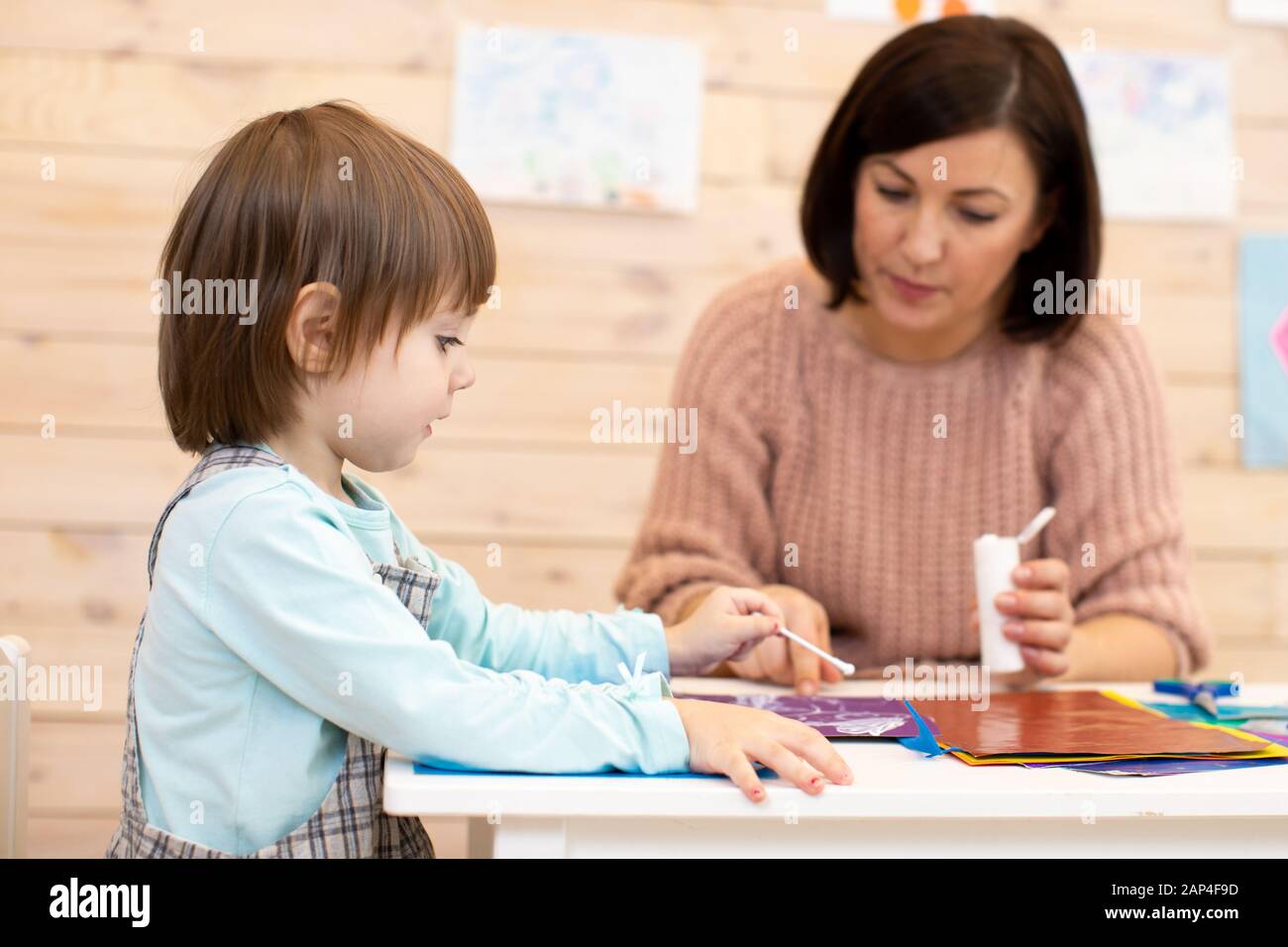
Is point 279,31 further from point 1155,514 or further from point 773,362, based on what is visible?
point 1155,514

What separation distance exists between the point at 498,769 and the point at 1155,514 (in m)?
0.92

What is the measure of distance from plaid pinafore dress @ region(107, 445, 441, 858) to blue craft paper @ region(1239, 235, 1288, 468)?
1732 mm

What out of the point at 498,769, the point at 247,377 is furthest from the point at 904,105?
the point at 498,769

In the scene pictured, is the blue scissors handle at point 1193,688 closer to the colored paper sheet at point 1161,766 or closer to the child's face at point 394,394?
the colored paper sheet at point 1161,766

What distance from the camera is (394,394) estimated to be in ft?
2.97

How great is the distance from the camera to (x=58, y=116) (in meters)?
1.98

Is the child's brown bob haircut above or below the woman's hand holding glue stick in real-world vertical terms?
above

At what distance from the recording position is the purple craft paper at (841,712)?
941 millimetres

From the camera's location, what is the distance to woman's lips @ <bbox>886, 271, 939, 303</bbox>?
1.44m

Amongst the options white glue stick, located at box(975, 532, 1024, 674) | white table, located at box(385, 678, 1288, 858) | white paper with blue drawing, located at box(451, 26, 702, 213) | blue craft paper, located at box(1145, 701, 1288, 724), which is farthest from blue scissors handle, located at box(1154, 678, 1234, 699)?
white paper with blue drawing, located at box(451, 26, 702, 213)

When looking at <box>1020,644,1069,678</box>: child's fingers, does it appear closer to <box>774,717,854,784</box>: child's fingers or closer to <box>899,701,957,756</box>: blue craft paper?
<box>899,701,957,756</box>: blue craft paper

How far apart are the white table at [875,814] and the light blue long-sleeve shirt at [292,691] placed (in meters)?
0.03

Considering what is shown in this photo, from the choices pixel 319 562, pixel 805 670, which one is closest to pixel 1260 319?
pixel 805 670

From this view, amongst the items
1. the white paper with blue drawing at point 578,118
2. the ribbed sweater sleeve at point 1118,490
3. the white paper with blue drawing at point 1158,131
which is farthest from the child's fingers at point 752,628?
the white paper with blue drawing at point 1158,131
